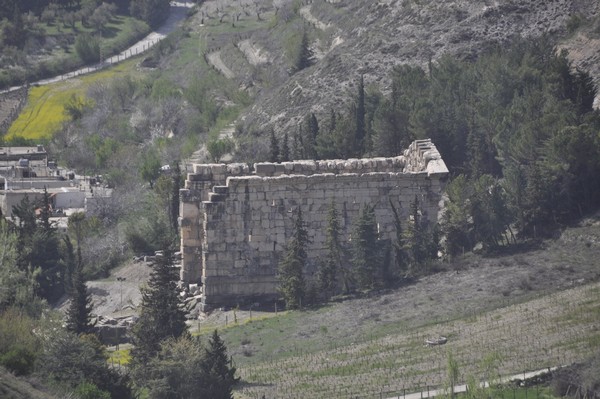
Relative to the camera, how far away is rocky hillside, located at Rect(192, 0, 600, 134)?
79.1 meters

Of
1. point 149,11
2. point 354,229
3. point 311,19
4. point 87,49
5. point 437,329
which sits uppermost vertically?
point 149,11

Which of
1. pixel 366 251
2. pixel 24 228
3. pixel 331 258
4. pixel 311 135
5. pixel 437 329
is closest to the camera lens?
pixel 437 329

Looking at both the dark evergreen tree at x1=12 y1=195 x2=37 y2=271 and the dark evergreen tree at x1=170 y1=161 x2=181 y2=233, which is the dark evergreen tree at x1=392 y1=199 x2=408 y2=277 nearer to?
the dark evergreen tree at x1=170 y1=161 x2=181 y2=233

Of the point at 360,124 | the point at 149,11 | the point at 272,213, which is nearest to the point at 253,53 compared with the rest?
the point at 149,11

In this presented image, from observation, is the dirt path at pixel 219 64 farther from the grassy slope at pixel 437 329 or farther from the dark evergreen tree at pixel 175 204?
the grassy slope at pixel 437 329

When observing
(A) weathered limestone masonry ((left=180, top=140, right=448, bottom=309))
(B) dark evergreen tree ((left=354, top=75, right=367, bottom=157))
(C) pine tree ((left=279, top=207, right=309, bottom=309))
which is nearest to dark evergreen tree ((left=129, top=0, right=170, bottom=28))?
(B) dark evergreen tree ((left=354, top=75, right=367, bottom=157))

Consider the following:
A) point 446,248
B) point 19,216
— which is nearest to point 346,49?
point 19,216

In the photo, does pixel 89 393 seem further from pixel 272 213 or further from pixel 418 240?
pixel 418 240

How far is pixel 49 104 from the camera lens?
110812 millimetres

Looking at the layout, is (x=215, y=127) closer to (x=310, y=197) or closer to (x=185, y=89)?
(x=185, y=89)

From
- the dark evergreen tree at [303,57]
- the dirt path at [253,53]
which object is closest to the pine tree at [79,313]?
the dark evergreen tree at [303,57]

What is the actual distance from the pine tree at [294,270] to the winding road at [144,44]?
5694 centimetres

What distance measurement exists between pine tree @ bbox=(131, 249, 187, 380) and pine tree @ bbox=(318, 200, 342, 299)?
4762 mm

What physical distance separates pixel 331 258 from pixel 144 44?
6851 cm
